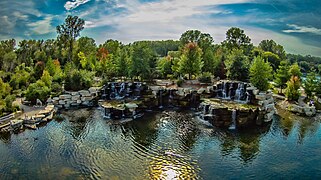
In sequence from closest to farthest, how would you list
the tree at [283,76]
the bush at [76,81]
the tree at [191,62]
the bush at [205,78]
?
1. the bush at [76,81]
2. the tree at [283,76]
3. the bush at [205,78]
4. the tree at [191,62]

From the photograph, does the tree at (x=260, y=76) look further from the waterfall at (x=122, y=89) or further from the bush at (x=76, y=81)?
the bush at (x=76, y=81)

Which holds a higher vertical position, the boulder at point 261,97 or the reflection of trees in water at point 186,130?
the boulder at point 261,97

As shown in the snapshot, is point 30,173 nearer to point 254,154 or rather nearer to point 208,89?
point 254,154

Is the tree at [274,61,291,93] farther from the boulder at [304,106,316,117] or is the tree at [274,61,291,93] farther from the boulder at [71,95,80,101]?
the boulder at [71,95,80,101]

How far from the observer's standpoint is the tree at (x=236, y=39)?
190 ft

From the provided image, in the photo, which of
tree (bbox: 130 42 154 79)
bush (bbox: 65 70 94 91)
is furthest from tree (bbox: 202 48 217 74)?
bush (bbox: 65 70 94 91)

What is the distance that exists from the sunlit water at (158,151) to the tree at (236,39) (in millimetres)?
31988

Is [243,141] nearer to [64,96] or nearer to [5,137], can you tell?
[5,137]

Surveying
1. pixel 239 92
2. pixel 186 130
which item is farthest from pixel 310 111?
pixel 186 130

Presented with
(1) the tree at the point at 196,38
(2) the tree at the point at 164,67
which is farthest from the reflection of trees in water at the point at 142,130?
(1) the tree at the point at 196,38

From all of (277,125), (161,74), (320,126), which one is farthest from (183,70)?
(320,126)

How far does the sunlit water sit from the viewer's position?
18797 millimetres

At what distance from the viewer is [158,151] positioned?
22359mm

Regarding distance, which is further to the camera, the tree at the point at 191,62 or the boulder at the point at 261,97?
the tree at the point at 191,62
